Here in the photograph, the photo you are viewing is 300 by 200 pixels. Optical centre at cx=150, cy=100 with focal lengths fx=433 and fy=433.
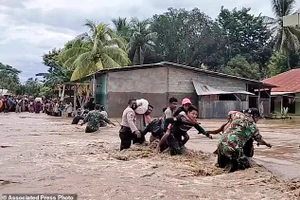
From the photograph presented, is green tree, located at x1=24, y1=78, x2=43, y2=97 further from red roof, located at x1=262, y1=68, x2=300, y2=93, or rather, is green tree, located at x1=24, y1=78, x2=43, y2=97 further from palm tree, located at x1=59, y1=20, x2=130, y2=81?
red roof, located at x1=262, y1=68, x2=300, y2=93

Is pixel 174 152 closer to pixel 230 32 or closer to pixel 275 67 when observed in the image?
pixel 275 67

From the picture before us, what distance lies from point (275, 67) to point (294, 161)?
143ft

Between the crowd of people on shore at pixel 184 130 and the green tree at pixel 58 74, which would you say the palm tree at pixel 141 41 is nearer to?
the green tree at pixel 58 74

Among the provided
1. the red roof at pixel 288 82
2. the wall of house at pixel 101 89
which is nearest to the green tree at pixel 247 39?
the red roof at pixel 288 82

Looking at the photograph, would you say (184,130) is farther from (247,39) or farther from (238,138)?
(247,39)

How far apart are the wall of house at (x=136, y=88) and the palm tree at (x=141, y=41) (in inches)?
819

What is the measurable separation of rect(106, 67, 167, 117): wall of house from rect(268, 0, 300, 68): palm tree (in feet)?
60.7

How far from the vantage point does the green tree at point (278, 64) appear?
164ft

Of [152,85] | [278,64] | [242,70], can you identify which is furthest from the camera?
[278,64]

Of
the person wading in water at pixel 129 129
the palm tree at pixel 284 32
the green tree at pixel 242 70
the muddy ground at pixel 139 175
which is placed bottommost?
the muddy ground at pixel 139 175

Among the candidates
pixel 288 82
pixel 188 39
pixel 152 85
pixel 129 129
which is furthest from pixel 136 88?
pixel 188 39

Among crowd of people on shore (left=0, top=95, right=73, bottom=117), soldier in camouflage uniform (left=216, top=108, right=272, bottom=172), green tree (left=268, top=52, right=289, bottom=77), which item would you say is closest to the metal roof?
crowd of people on shore (left=0, top=95, right=73, bottom=117)

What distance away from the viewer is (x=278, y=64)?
51.0 m

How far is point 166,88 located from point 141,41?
73.4 feet
